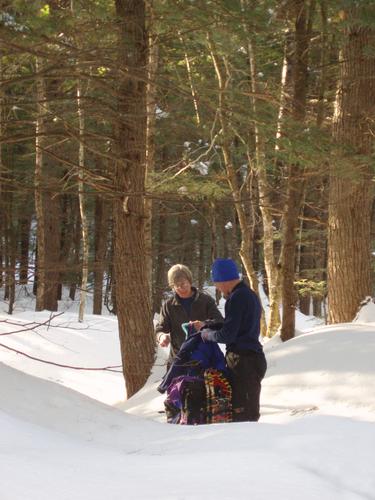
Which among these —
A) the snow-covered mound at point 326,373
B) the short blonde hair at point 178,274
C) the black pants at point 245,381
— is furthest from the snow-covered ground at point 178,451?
the short blonde hair at point 178,274

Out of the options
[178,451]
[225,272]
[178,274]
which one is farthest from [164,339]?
[178,451]

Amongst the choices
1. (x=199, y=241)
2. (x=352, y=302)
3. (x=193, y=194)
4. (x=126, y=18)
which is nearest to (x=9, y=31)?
(x=126, y=18)

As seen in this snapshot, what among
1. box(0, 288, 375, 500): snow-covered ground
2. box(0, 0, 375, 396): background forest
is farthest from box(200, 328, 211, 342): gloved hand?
box(0, 0, 375, 396): background forest

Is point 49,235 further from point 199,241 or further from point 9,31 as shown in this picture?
point 9,31

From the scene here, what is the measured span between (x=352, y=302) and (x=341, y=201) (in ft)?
4.60

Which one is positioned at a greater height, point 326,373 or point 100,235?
point 100,235

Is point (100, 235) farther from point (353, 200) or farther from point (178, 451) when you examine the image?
point (178, 451)

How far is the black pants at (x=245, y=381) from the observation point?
4941 mm

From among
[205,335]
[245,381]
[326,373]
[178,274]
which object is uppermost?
[178,274]

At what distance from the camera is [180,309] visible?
19.1ft

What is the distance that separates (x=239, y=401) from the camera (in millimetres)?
4992

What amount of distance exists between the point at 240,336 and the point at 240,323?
144mm

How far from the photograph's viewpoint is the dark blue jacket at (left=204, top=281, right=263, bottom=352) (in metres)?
4.79

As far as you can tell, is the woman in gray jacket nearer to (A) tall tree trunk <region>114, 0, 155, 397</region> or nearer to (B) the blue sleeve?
(B) the blue sleeve
